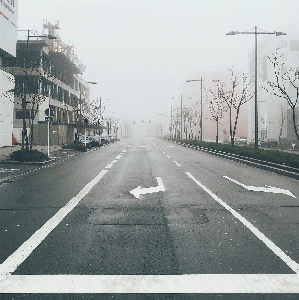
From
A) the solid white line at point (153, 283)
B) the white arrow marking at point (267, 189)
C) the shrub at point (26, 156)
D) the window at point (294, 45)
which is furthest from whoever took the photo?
the window at point (294, 45)

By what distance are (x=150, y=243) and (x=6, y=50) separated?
124ft

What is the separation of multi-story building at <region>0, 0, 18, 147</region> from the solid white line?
112ft

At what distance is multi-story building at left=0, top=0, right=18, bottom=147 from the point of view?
3759 cm

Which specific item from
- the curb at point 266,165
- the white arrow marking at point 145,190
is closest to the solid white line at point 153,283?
the white arrow marking at point 145,190

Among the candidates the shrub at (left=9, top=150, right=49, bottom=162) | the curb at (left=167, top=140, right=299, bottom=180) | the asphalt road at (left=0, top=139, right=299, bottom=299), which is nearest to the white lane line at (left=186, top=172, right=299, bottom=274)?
the asphalt road at (left=0, top=139, right=299, bottom=299)

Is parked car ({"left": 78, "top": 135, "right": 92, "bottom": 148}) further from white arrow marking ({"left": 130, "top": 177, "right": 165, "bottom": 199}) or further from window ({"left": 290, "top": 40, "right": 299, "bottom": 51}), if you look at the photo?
window ({"left": 290, "top": 40, "right": 299, "bottom": 51})

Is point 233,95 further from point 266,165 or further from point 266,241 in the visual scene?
point 266,241

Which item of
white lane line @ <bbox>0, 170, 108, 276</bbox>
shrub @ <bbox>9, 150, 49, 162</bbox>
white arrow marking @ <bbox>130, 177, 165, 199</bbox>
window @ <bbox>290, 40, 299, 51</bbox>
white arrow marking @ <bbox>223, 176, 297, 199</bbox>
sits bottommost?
white arrow marking @ <bbox>223, 176, 297, 199</bbox>

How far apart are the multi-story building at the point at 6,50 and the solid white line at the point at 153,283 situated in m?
34.3

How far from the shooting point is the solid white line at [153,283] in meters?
4.30

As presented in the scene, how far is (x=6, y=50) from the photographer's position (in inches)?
1543

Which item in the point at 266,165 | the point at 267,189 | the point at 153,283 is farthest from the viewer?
the point at 266,165

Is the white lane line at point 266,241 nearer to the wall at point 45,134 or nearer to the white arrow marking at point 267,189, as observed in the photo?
the white arrow marking at point 267,189

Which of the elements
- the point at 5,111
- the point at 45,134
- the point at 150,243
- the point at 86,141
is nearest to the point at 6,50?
the point at 5,111
